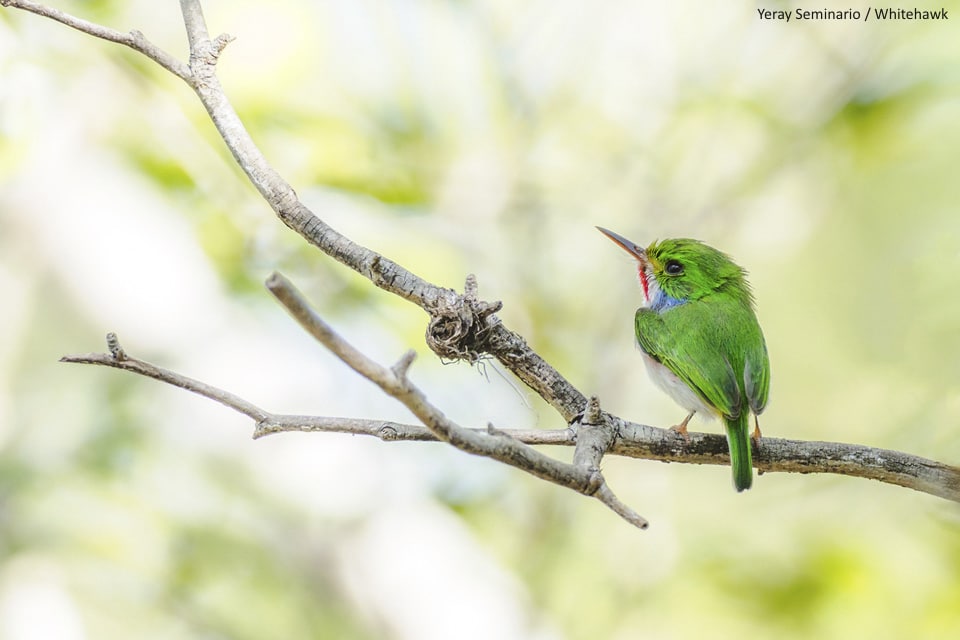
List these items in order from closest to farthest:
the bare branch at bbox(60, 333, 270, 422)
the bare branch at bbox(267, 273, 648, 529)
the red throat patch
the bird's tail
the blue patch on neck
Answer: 1. the bare branch at bbox(267, 273, 648, 529)
2. the bare branch at bbox(60, 333, 270, 422)
3. the bird's tail
4. the blue patch on neck
5. the red throat patch

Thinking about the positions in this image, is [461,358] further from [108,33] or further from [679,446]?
[108,33]

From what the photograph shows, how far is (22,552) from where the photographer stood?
17.0 ft

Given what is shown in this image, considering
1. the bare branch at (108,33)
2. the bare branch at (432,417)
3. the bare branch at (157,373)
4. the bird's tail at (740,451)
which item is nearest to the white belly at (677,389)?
the bird's tail at (740,451)

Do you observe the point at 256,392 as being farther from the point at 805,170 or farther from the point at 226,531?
the point at 805,170

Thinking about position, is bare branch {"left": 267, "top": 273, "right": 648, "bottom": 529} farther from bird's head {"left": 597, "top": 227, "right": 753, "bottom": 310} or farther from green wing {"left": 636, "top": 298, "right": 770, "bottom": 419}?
bird's head {"left": 597, "top": 227, "right": 753, "bottom": 310}

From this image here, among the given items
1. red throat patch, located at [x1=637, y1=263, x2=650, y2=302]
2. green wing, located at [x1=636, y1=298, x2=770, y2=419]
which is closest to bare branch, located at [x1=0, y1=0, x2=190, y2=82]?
green wing, located at [x1=636, y1=298, x2=770, y2=419]

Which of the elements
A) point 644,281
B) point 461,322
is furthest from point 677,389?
point 461,322

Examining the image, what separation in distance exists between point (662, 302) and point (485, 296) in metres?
1.67

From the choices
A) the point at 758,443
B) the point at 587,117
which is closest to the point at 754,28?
the point at 587,117

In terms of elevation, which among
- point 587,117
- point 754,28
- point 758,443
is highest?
point 754,28

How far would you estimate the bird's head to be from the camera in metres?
4.18

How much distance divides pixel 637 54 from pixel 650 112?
41 cm

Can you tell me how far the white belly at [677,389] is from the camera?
11.8ft

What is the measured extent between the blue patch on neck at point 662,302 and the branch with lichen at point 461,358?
4.34 ft
